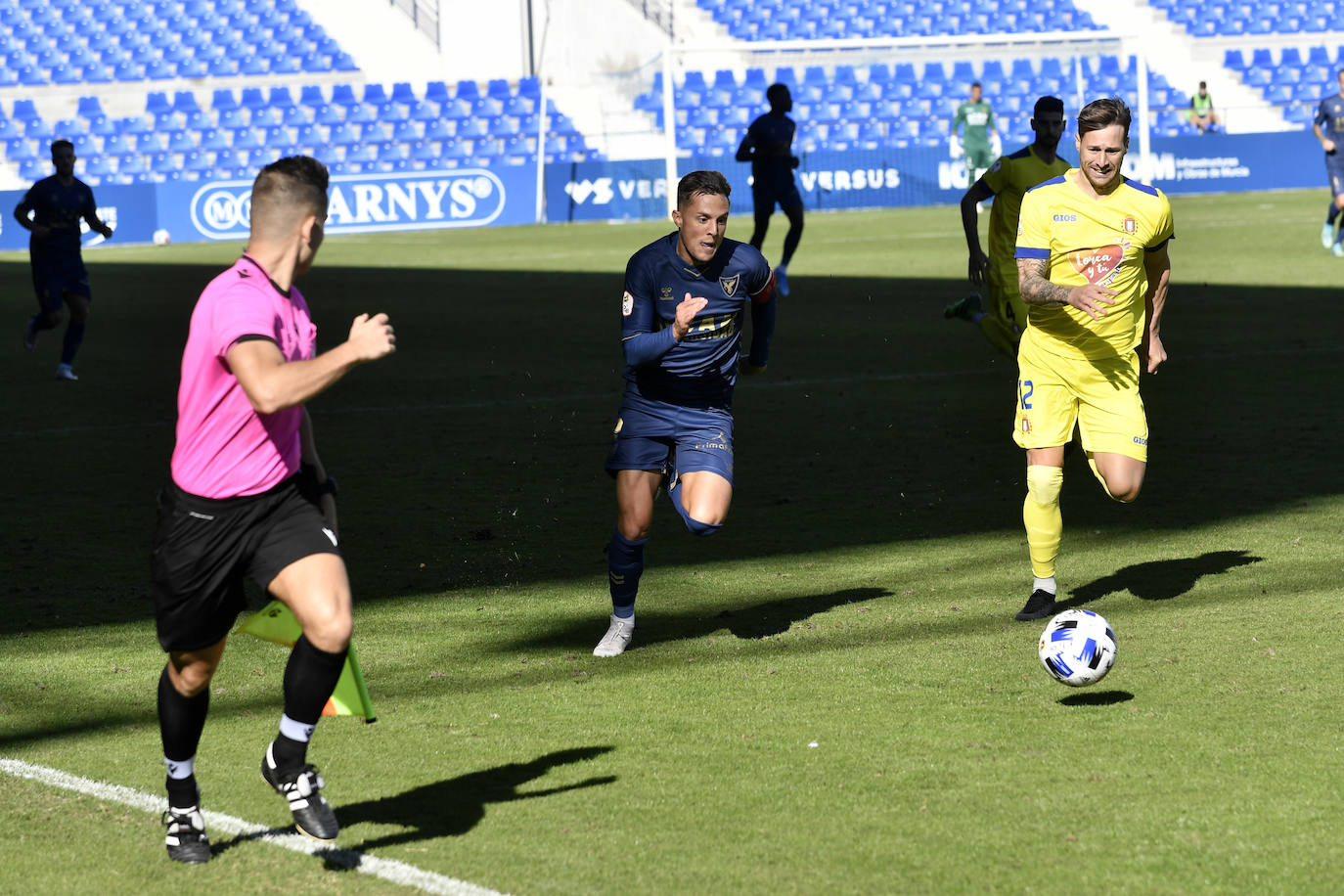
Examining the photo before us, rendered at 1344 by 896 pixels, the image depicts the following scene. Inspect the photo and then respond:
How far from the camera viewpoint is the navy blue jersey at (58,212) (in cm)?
1566

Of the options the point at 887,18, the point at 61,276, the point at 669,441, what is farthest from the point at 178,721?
the point at 887,18

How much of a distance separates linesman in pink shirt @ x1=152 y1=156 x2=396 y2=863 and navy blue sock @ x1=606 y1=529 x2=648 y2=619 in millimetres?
2358

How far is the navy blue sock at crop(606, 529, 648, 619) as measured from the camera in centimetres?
673

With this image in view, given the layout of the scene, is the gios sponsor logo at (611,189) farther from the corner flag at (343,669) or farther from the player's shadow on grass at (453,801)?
the corner flag at (343,669)

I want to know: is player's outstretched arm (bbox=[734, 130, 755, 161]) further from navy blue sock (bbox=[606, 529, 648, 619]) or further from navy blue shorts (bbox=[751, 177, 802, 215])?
navy blue sock (bbox=[606, 529, 648, 619])

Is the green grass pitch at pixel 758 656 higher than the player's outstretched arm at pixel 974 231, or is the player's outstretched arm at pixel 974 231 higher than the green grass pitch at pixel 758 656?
the player's outstretched arm at pixel 974 231

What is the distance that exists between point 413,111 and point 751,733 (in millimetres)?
37601

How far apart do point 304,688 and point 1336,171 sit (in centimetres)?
2114

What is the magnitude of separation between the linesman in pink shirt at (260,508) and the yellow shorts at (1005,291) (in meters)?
6.02

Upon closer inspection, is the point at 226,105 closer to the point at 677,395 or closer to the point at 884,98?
the point at 884,98

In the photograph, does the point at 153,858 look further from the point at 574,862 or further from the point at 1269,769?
the point at 1269,769

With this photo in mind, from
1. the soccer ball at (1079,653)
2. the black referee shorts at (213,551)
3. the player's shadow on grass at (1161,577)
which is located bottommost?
the player's shadow on grass at (1161,577)

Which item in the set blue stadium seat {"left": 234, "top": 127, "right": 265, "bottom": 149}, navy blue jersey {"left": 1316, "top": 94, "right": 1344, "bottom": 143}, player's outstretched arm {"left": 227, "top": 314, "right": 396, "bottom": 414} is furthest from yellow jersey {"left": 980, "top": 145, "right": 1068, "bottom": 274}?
blue stadium seat {"left": 234, "top": 127, "right": 265, "bottom": 149}

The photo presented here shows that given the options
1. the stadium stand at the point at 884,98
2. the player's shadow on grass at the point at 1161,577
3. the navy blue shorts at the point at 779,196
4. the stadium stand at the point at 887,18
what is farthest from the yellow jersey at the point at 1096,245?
the stadium stand at the point at 887,18
